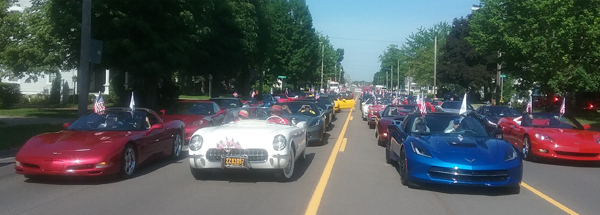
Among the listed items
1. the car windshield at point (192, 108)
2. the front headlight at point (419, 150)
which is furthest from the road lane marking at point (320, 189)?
the car windshield at point (192, 108)

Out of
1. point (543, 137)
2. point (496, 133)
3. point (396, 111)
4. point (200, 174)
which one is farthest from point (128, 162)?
point (396, 111)

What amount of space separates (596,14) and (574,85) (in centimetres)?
548

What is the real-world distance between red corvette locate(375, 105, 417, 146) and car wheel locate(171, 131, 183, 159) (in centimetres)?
Result: 624

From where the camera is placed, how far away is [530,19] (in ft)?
96.3

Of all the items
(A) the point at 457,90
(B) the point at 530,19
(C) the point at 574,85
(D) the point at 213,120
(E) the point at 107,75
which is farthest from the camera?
(A) the point at 457,90

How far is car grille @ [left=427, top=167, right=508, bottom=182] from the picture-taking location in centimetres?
786

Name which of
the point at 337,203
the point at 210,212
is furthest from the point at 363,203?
the point at 210,212

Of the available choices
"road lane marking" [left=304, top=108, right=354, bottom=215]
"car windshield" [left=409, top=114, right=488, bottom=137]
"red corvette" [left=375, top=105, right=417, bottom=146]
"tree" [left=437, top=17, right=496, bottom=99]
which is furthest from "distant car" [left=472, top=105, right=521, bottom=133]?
"tree" [left=437, top=17, right=496, bottom=99]

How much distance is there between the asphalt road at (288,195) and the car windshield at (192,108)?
6.87 metres

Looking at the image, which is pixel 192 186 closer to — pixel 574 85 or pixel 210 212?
pixel 210 212

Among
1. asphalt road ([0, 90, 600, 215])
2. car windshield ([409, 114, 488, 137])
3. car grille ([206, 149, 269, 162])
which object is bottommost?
asphalt road ([0, 90, 600, 215])

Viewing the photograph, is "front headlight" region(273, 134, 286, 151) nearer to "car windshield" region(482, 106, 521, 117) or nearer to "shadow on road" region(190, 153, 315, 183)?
"shadow on road" region(190, 153, 315, 183)

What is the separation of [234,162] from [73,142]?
9.42 feet

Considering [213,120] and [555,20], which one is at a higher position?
[555,20]
